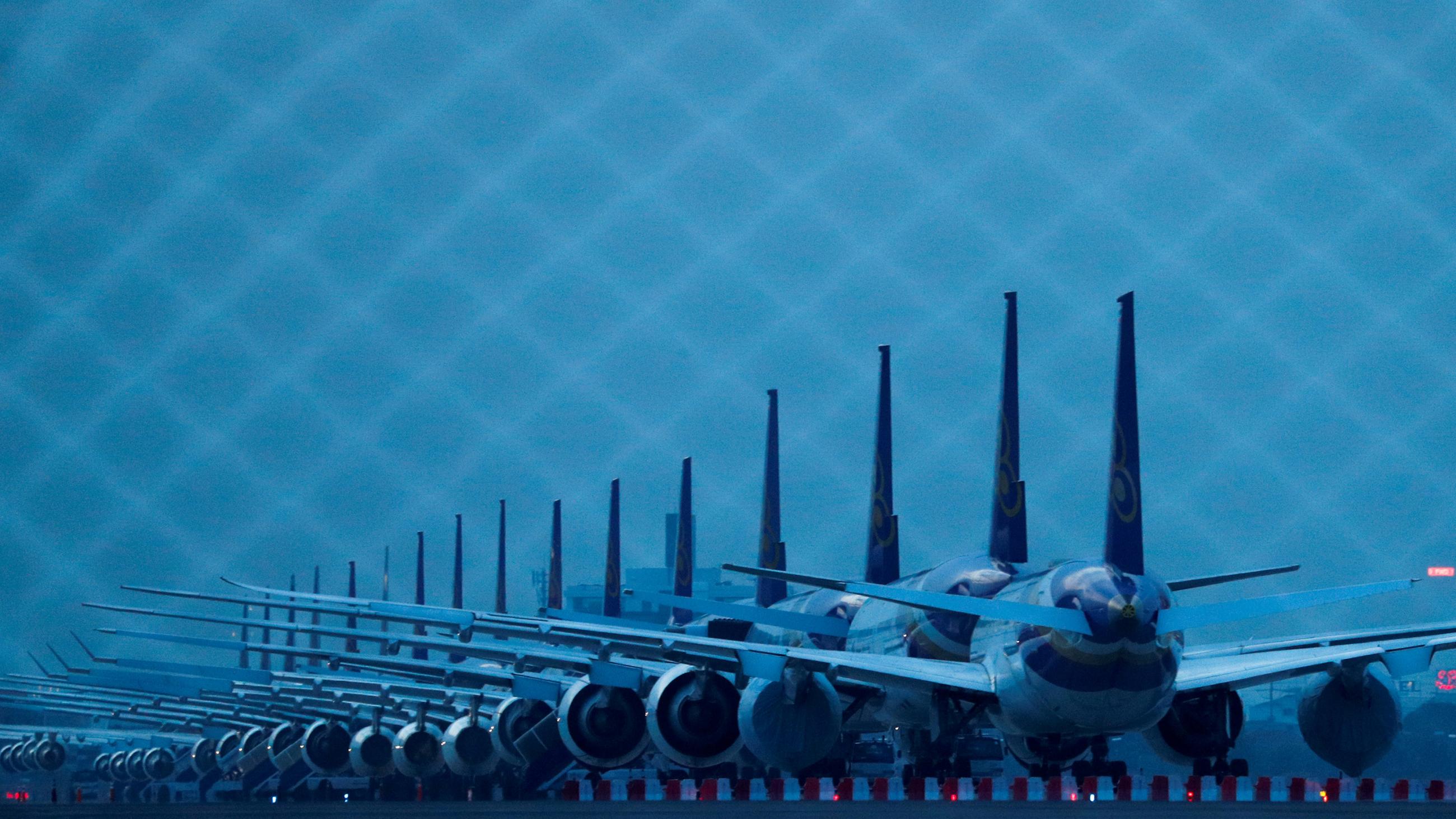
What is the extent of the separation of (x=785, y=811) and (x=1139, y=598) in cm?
787

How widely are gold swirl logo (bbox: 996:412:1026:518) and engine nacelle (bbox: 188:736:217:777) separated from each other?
54.1m

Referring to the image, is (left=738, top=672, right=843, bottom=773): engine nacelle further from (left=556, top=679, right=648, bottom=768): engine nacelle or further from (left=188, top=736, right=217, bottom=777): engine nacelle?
(left=188, top=736, right=217, bottom=777): engine nacelle

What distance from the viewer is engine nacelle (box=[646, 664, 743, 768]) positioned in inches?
1259

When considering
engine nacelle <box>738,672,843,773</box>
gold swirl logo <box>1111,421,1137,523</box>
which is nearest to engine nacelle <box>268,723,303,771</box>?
A: engine nacelle <box>738,672,843,773</box>

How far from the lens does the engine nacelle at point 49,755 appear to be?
337 ft

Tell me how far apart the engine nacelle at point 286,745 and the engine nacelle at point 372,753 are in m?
8.38

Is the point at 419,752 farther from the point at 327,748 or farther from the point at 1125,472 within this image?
the point at 1125,472

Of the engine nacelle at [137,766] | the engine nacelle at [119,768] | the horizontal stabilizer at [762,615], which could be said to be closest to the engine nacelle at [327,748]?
the horizontal stabilizer at [762,615]

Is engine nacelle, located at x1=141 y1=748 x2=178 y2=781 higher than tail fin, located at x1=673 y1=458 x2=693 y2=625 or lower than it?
lower

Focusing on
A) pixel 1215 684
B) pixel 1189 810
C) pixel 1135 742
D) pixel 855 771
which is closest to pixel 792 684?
pixel 1215 684

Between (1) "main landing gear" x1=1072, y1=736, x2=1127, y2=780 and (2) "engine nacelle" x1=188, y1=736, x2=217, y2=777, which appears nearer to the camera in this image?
(1) "main landing gear" x1=1072, y1=736, x2=1127, y2=780

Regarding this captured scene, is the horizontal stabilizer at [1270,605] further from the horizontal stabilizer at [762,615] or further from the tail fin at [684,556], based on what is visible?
the tail fin at [684,556]

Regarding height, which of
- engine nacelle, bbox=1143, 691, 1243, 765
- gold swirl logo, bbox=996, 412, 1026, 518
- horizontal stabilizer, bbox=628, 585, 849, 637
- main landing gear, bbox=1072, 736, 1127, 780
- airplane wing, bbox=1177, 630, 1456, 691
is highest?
gold swirl logo, bbox=996, 412, 1026, 518

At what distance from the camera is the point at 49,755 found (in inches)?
4045
